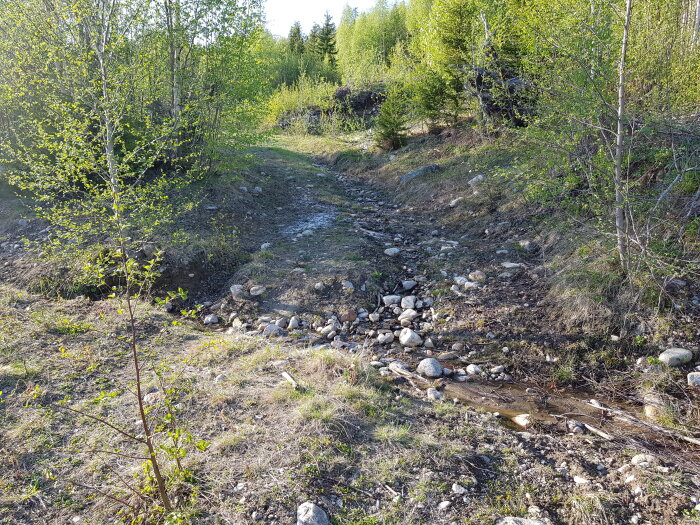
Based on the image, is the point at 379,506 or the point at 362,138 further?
the point at 362,138

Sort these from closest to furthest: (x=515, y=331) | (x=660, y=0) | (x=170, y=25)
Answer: (x=515, y=331) < (x=660, y=0) < (x=170, y=25)

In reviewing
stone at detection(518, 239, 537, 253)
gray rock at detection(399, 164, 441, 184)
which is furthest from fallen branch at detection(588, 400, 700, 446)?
gray rock at detection(399, 164, 441, 184)

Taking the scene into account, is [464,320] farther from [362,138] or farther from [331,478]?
[362,138]

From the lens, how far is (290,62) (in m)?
37.2

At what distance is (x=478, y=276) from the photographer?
20.1 feet

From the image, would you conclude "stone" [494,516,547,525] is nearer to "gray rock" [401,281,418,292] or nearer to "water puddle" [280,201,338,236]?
"gray rock" [401,281,418,292]

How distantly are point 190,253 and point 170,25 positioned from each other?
4.97 meters

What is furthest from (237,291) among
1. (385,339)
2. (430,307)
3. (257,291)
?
(430,307)

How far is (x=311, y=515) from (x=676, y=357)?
3794 mm

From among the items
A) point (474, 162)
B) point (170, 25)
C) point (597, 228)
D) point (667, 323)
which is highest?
point (170, 25)

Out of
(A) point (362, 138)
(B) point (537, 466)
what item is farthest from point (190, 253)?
(A) point (362, 138)

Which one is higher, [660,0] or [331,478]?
[660,0]

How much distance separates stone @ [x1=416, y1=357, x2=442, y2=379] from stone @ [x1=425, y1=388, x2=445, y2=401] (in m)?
0.32

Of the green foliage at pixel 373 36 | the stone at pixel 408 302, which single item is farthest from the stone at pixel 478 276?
the green foliage at pixel 373 36
